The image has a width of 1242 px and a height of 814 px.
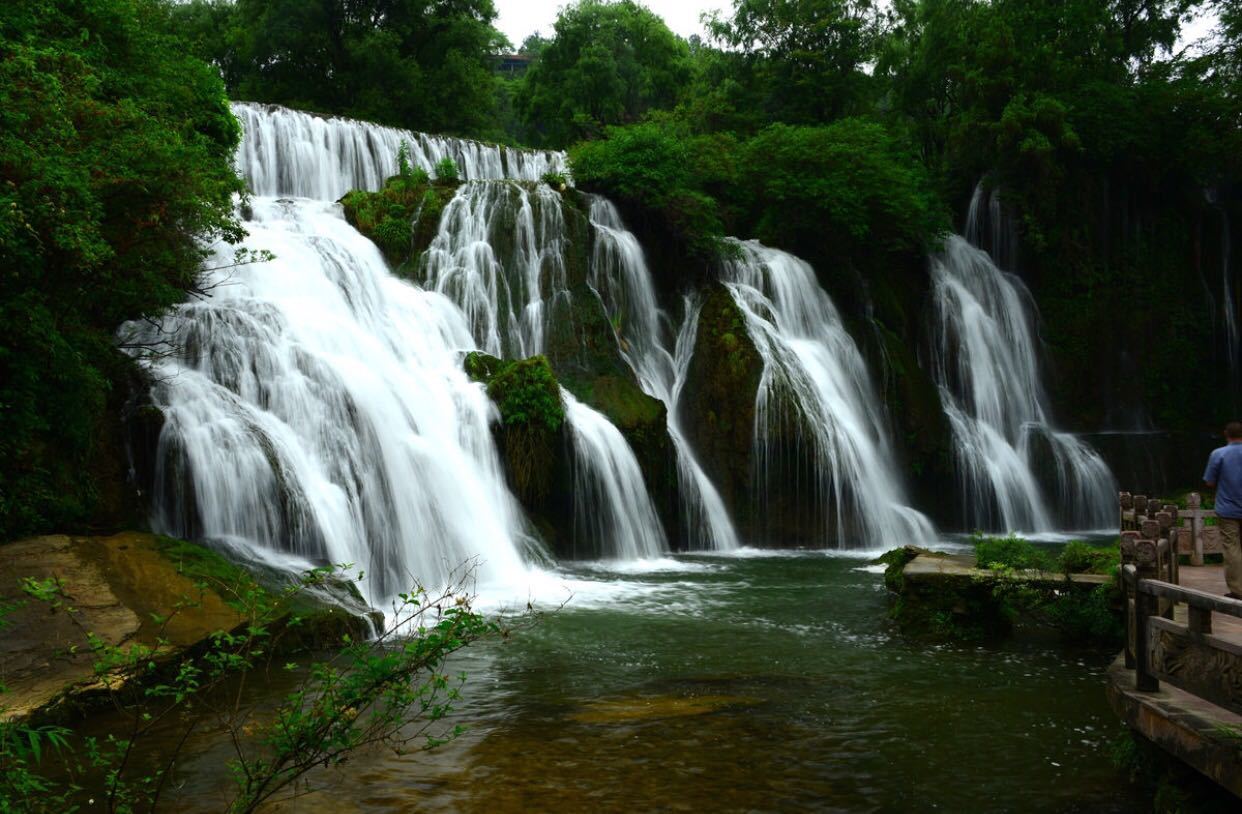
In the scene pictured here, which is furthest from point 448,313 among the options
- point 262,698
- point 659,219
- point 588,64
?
point 588,64

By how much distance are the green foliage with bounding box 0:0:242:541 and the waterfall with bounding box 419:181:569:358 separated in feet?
24.2

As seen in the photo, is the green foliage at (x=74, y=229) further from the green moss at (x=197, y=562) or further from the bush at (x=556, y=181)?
the bush at (x=556, y=181)

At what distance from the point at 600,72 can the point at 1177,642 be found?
38.0 meters

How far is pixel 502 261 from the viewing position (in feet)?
64.3

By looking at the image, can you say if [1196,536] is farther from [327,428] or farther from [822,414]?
[327,428]

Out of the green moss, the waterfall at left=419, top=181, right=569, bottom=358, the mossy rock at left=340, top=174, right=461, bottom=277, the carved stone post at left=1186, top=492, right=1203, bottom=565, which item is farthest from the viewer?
the mossy rock at left=340, top=174, right=461, bottom=277

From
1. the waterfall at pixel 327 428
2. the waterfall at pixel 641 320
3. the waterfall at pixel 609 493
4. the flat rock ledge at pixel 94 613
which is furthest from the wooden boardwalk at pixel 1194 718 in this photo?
the waterfall at pixel 641 320

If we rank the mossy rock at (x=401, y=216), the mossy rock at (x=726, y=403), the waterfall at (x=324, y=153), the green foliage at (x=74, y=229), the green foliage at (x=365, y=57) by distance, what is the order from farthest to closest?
the green foliage at (x=365, y=57), the waterfall at (x=324, y=153), the mossy rock at (x=401, y=216), the mossy rock at (x=726, y=403), the green foliage at (x=74, y=229)

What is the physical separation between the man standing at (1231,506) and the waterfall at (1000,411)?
14.7 m

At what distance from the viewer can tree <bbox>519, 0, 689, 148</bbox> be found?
39.8 m

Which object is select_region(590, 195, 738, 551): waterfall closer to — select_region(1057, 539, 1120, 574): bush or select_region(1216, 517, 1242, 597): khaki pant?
select_region(1057, 539, 1120, 574): bush

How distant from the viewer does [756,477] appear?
18.7 metres

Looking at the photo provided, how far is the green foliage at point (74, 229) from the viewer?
8172 millimetres

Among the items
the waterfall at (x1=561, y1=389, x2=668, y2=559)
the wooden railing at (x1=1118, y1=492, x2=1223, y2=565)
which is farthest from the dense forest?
the wooden railing at (x1=1118, y1=492, x2=1223, y2=565)
